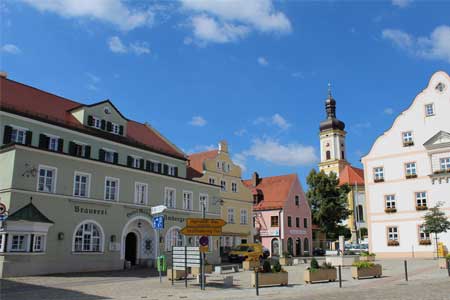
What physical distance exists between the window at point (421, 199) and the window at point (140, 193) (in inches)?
987


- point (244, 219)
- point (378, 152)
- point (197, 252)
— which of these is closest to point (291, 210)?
point (244, 219)

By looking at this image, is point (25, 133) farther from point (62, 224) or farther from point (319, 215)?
point (319, 215)

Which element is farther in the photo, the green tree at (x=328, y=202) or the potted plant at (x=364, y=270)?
the green tree at (x=328, y=202)

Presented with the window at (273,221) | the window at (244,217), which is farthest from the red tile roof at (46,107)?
the window at (273,221)

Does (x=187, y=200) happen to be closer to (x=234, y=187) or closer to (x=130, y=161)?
(x=130, y=161)

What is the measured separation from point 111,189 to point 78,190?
2.66 m

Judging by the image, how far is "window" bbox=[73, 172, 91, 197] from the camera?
28.0 m

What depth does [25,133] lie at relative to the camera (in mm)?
28281

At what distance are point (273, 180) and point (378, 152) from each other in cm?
1725

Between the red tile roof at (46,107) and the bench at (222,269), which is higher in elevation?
the red tile roof at (46,107)

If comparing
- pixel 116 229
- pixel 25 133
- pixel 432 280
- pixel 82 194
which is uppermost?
pixel 25 133

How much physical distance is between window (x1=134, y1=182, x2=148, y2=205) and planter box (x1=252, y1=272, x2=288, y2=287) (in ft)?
50.3

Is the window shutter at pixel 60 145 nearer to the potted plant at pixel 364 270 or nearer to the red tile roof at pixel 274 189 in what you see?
the potted plant at pixel 364 270

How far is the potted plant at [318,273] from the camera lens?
19.8 meters
